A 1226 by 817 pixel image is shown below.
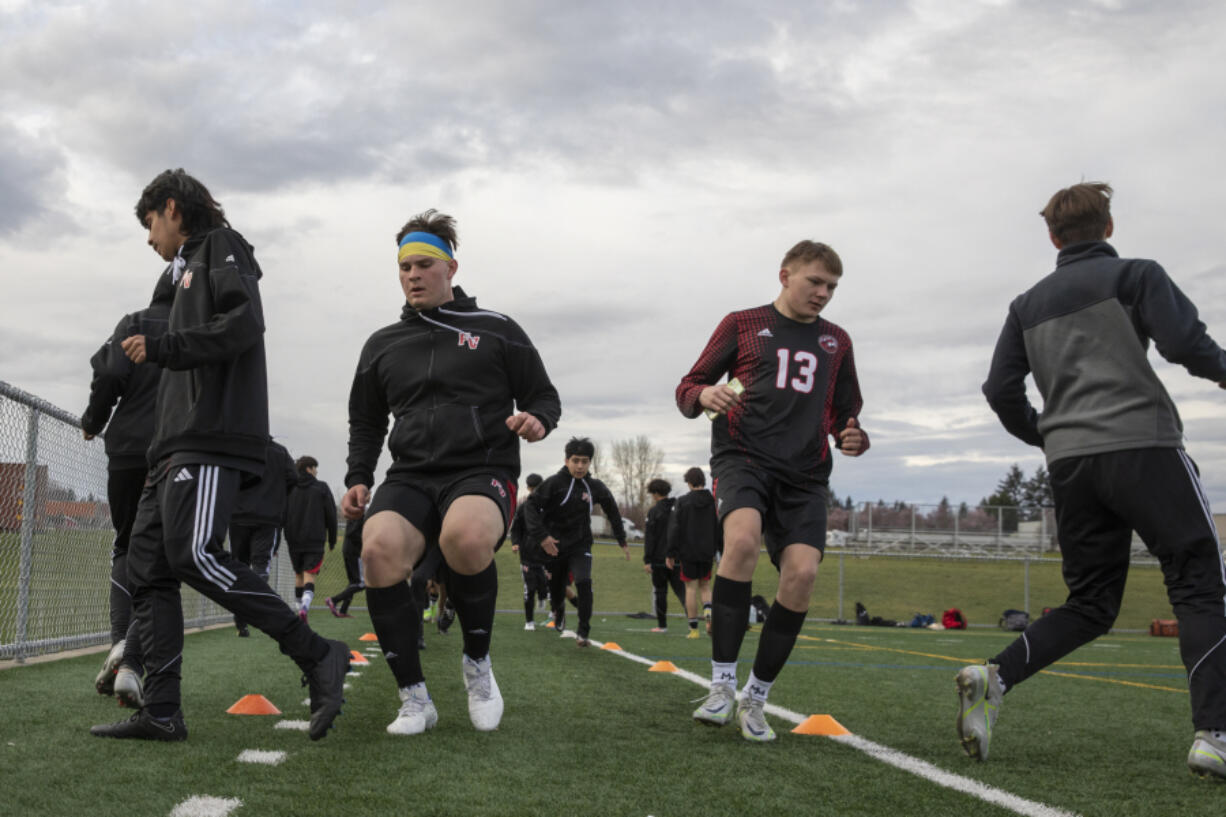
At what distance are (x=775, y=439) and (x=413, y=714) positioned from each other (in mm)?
1806

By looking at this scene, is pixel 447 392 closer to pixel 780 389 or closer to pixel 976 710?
pixel 780 389

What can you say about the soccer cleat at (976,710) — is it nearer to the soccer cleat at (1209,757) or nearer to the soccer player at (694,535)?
the soccer cleat at (1209,757)

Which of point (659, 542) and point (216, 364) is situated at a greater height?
point (216, 364)

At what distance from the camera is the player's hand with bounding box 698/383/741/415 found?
4508mm

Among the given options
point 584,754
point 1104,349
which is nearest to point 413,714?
point 584,754

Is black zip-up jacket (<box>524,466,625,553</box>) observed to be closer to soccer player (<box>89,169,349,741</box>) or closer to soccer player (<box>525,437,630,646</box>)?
soccer player (<box>525,437,630,646</box>)

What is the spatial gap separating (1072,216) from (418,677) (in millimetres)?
2995

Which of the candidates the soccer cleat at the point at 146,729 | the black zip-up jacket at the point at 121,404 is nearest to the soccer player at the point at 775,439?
the soccer cleat at the point at 146,729

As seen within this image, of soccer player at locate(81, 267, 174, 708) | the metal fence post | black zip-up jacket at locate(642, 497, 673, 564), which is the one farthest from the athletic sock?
black zip-up jacket at locate(642, 497, 673, 564)

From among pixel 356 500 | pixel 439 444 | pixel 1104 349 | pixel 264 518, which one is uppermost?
pixel 1104 349

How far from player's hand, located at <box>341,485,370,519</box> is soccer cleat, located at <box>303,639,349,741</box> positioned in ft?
2.30

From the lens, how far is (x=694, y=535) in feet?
50.5

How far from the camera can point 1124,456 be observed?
372cm

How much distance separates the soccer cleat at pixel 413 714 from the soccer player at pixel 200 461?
33 cm
